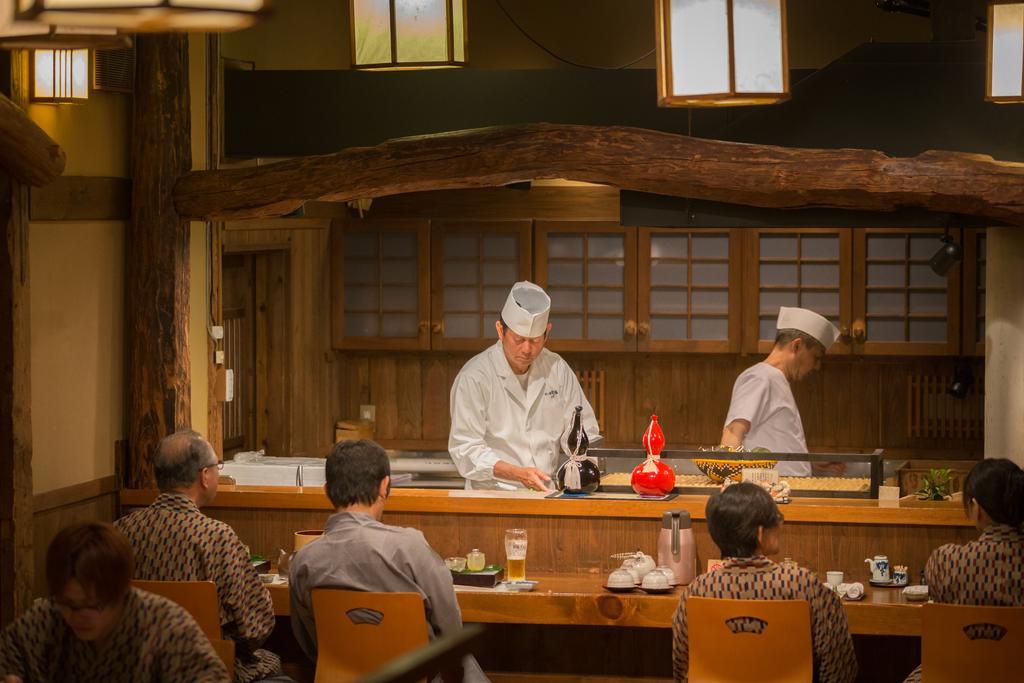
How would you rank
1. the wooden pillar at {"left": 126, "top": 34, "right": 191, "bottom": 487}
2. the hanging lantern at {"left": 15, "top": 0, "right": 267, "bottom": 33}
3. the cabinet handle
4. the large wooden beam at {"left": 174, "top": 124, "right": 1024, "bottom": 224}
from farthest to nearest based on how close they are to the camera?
1. the cabinet handle
2. the wooden pillar at {"left": 126, "top": 34, "right": 191, "bottom": 487}
3. the large wooden beam at {"left": 174, "top": 124, "right": 1024, "bottom": 224}
4. the hanging lantern at {"left": 15, "top": 0, "right": 267, "bottom": 33}

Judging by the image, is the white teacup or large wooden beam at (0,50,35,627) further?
large wooden beam at (0,50,35,627)

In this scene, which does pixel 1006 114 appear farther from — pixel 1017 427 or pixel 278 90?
pixel 278 90

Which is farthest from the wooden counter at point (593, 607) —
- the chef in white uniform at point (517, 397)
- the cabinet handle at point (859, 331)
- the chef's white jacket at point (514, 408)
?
the cabinet handle at point (859, 331)

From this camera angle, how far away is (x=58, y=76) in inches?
200

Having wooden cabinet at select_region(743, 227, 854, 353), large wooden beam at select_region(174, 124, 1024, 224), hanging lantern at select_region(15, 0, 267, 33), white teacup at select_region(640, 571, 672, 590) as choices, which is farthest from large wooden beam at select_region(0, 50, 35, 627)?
wooden cabinet at select_region(743, 227, 854, 353)

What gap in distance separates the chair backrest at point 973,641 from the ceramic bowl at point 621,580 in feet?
3.74

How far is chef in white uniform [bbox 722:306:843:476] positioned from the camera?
620 centimetres

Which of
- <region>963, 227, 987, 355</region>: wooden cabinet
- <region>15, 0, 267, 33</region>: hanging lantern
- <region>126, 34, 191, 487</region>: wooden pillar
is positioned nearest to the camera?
<region>15, 0, 267, 33</region>: hanging lantern

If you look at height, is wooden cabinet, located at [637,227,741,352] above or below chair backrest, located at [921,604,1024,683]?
above

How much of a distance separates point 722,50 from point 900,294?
460 centimetres

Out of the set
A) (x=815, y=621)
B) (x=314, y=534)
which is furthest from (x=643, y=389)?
(x=815, y=621)

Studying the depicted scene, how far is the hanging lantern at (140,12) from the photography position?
221 centimetres

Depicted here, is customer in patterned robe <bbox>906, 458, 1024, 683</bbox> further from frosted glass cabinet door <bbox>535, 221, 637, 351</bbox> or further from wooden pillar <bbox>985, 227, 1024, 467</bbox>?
frosted glass cabinet door <bbox>535, 221, 637, 351</bbox>

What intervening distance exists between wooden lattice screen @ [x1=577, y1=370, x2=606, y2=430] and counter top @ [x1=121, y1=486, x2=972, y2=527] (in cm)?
307
